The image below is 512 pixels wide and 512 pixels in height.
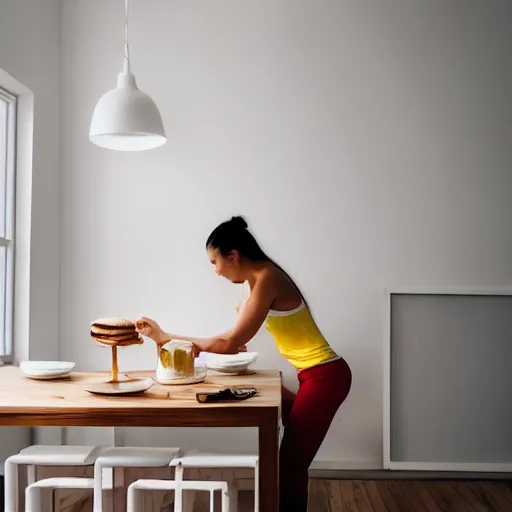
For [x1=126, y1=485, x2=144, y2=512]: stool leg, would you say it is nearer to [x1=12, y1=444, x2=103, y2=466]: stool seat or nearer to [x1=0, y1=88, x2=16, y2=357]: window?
[x1=12, y1=444, x2=103, y2=466]: stool seat

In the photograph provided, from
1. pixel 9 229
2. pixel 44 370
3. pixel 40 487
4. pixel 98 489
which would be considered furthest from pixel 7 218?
pixel 98 489

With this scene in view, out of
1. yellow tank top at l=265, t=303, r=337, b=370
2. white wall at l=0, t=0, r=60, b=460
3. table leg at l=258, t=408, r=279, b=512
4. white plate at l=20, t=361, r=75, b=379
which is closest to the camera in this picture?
table leg at l=258, t=408, r=279, b=512

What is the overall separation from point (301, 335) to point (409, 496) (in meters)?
1.20

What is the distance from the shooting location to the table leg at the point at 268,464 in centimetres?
221

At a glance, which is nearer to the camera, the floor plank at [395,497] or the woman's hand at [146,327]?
the woman's hand at [146,327]

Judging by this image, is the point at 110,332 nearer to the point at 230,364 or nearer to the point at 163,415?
the point at 163,415

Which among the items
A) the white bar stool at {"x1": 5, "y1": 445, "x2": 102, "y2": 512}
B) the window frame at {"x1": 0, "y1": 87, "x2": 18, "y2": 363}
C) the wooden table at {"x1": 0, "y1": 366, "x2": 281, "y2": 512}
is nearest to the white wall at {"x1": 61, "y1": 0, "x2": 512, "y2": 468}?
the window frame at {"x1": 0, "y1": 87, "x2": 18, "y2": 363}

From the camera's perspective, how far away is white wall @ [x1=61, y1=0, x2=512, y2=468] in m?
4.06

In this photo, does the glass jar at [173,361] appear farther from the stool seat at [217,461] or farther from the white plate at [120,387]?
the stool seat at [217,461]

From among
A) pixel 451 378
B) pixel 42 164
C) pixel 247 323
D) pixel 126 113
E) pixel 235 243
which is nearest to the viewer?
pixel 126 113

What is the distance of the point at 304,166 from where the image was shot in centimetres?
409

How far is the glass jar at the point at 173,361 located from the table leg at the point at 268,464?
56 cm

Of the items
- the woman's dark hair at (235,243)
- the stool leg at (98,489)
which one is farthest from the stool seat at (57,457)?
the woman's dark hair at (235,243)

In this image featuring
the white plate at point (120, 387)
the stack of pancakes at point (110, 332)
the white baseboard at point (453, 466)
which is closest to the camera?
the white plate at point (120, 387)
